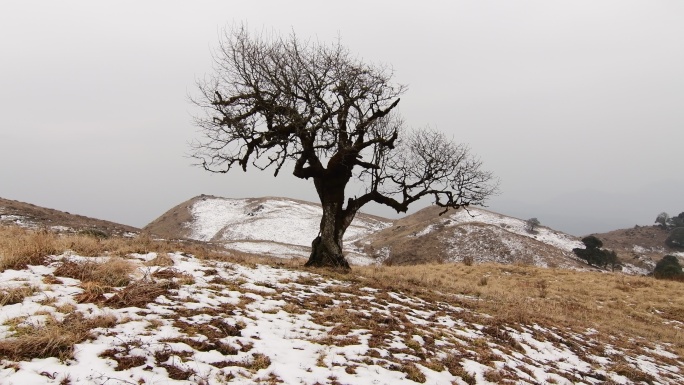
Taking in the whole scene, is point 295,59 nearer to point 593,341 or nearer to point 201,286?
point 201,286

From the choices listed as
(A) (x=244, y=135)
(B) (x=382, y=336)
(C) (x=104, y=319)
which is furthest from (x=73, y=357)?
(A) (x=244, y=135)

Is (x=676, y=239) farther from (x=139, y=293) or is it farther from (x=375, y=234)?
(x=139, y=293)

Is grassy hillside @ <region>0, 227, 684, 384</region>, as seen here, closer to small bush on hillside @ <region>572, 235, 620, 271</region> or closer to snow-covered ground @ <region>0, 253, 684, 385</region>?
snow-covered ground @ <region>0, 253, 684, 385</region>

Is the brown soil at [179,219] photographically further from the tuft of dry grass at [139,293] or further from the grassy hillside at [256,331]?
the tuft of dry grass at [139,293]

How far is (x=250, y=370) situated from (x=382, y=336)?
10.6 feet

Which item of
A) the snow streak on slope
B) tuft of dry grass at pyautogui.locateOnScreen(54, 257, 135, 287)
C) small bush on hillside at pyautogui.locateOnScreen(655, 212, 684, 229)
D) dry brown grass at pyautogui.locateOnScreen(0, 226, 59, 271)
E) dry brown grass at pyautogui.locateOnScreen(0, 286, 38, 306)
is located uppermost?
small bush on hillside at pyautogui.locateOnScreen(655, 212, 684, 229)

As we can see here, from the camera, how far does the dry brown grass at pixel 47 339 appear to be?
15.8 ft

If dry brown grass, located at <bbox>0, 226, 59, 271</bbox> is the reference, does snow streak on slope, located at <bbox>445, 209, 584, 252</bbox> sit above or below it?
above

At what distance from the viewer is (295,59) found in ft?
54.5

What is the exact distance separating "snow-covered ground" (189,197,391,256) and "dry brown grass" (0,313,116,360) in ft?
128

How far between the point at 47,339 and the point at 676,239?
3952 inches

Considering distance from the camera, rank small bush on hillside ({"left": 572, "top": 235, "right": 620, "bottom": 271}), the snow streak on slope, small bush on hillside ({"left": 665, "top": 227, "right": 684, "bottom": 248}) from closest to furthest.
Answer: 1. small bush on hillside ({"left": 572, "top": 235, "right": 620, "bottom": 271})
2. the snow streak on slope
3. small bush on hillside ({"left": 665, "top": 227, "right": 684, "bottom": 248})

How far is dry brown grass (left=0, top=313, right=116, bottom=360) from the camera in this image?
4.80 meters

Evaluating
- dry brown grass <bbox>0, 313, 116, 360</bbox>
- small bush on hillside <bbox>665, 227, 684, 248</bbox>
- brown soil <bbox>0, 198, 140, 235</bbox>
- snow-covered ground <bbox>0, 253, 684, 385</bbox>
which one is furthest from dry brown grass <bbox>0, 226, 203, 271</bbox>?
small bush on hillside <bbox>665, 227, 684, 248</bbox>
